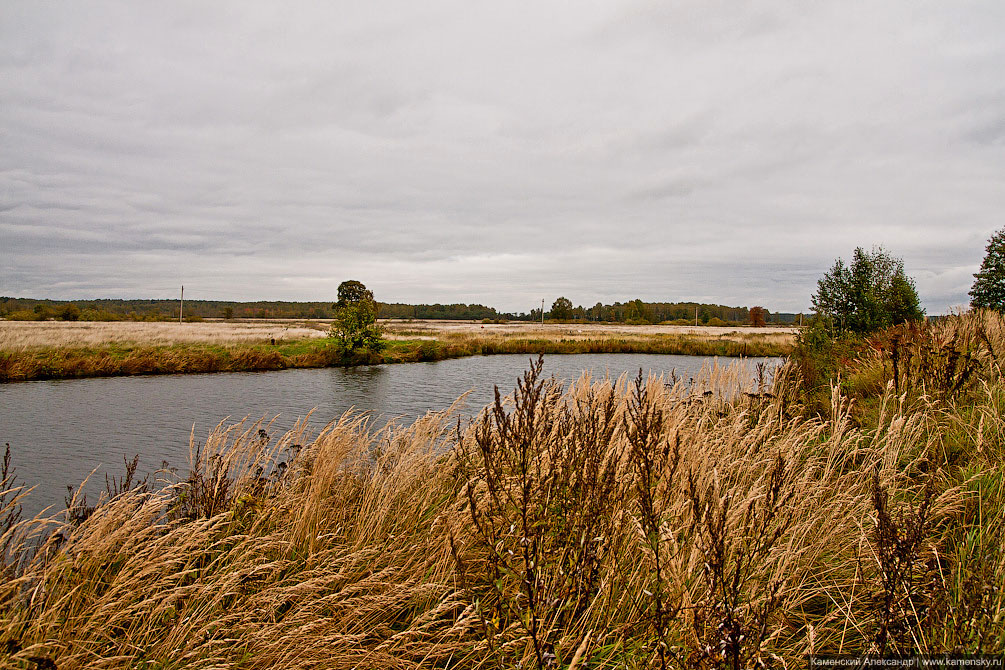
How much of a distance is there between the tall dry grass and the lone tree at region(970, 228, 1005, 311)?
23.9m

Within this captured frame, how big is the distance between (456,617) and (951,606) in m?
2.49

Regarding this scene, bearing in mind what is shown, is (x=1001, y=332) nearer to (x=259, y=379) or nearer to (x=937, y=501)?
(x=937, y=501)

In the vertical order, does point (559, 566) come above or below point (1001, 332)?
below

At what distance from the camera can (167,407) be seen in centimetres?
1666

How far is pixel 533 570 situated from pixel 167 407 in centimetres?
1792

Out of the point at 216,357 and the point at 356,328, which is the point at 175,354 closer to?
the point at 216,357

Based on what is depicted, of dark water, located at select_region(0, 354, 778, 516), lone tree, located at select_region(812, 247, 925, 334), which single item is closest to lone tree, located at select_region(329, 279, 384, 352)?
dark water, located at select_region(0, 354, 778, 516)

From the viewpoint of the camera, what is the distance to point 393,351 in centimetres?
3362

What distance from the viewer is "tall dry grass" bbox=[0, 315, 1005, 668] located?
236cm

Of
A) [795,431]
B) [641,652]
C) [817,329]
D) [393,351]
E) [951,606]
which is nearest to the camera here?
[951,606]

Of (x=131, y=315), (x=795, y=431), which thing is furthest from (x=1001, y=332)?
(x=131, y=315)

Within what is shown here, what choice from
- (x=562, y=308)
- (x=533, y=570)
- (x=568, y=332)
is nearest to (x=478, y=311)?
(x=562, y=308)

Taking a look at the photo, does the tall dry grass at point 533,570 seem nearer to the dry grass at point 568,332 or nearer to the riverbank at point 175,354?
the riverbank at point 175,354

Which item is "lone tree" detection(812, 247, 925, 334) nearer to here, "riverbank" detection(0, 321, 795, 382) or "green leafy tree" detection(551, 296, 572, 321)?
"riverbank" detection(0, 321, 795, 382)
